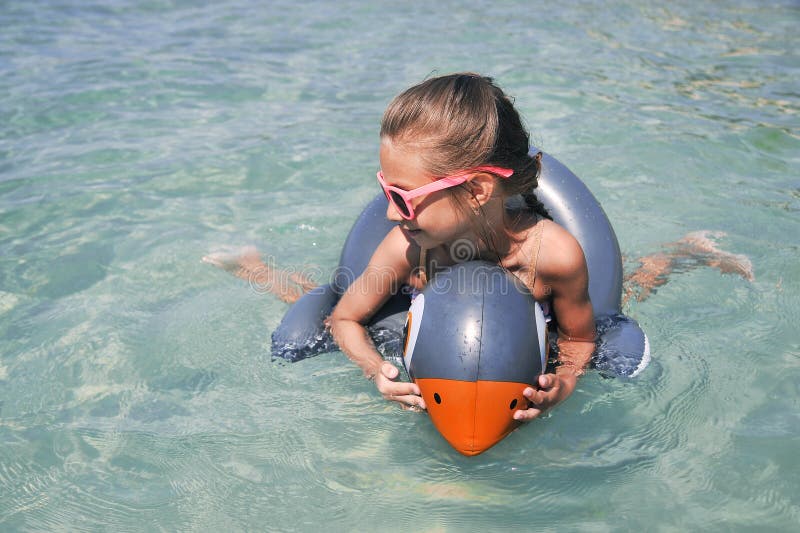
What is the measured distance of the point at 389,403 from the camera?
329 centimetres

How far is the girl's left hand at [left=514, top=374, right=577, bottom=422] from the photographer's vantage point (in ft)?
9.25

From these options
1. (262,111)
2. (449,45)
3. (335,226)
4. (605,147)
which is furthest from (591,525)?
(449,45)

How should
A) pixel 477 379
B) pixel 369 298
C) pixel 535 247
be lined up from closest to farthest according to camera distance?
pixel 477 379 → pixel 535 247 → pixel 369 298

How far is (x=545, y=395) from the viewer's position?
288 centimetres

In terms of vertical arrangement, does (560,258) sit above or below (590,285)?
above

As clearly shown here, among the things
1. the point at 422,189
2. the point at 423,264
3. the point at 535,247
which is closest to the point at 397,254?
the point at 423,264

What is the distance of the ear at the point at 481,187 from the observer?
298cm

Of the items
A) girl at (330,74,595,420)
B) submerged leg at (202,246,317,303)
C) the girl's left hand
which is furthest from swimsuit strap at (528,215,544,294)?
submerged leg at (202,246,317,303)

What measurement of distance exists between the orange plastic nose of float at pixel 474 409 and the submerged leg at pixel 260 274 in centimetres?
171

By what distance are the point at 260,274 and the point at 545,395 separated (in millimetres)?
2250

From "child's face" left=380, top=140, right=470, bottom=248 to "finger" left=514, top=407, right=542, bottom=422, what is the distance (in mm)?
756

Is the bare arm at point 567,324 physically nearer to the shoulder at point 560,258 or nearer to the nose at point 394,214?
the shoulder at point 560,258

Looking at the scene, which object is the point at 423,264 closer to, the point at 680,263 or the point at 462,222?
the point at 462,222

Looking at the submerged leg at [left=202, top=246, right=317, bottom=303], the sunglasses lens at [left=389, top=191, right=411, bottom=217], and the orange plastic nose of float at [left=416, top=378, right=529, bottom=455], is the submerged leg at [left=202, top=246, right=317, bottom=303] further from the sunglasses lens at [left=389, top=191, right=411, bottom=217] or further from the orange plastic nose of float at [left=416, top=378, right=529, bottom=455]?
the orange plastic nose of float at [left=416, top=378, right=529, bottom=455]
